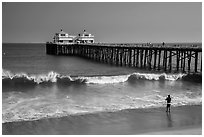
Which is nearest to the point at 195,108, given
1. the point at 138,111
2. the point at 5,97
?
the point at 138,111

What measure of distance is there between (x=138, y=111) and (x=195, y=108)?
218cm

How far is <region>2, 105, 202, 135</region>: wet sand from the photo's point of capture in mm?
8172

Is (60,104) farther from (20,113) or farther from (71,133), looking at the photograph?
(71,133)

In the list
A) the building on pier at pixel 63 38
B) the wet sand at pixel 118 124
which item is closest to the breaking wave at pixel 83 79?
the wet sand at pixel 118 124

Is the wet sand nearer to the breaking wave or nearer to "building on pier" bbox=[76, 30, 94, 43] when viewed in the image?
the breaking wave

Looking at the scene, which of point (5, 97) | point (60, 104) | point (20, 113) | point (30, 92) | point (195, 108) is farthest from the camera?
point (30, 92)

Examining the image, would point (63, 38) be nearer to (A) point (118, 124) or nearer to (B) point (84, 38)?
(B) point (84, 38)

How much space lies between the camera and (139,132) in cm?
811

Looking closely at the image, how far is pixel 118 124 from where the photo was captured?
29.2 ft

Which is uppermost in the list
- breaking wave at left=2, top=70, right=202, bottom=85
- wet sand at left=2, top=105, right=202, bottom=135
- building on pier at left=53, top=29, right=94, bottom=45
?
building on pier at left=53, top=29, right=94, bottom=45

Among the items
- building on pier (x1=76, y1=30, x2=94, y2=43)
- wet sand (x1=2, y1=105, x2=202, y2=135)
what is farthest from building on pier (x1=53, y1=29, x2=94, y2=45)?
wet sand (x1=2, y1=105, x2=202, y2=135)

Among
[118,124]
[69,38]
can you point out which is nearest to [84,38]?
[69,38]

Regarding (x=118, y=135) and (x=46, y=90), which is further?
(x=46, y=90)

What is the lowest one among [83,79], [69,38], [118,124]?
[83,79]
